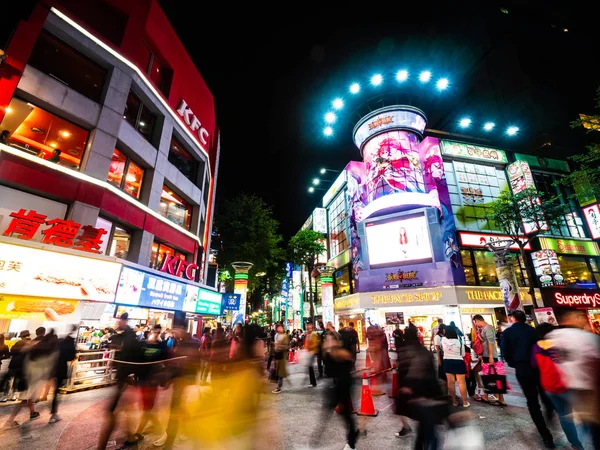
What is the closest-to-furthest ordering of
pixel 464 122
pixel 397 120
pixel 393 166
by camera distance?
pixel 393 166
pixel 397 120
pixel 464 122

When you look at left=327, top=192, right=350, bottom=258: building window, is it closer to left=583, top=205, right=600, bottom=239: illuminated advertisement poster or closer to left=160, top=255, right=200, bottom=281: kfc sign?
left=160, top=255, right=200, bottom=281: kfc sign

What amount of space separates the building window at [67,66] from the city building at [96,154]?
0.04 meters

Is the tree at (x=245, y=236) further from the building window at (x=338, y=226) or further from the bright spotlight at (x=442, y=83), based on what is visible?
the bright spotlight at (x=442, y=83)

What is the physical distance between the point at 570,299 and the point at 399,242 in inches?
554

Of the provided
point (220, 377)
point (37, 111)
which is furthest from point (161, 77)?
point (220, 377)

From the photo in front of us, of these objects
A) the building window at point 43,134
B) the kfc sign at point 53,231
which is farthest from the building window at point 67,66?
the kfc sign at point 53,231

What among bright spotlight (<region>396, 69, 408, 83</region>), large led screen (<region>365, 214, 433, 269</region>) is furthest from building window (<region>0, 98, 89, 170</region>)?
bright spotlight (<region>396, 69, 408, 83</region>)

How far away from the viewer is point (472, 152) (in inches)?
1102

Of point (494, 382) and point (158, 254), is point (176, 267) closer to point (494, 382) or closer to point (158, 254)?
point (158, 254)

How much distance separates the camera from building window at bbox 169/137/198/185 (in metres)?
16.5

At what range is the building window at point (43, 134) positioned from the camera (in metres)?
9.32

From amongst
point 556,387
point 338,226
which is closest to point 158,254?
point 556,387

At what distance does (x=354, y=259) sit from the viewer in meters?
28.1

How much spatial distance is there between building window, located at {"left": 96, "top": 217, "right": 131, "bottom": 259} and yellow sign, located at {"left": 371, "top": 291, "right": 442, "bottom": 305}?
2074 cm
